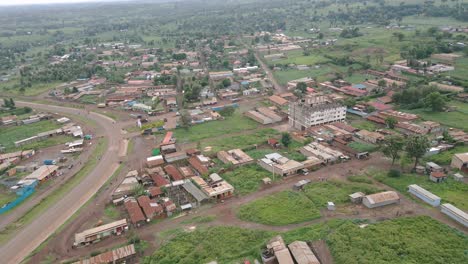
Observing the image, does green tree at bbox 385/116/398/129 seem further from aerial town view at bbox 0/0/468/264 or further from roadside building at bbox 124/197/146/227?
roadside building at bbox 124/197/146/227

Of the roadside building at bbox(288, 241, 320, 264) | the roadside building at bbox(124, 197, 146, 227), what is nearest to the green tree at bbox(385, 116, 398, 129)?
the roadside building at bbox(288, 241, 320, 264)

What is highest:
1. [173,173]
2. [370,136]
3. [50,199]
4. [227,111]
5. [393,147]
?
[393,147]

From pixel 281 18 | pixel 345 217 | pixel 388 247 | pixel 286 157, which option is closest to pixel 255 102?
pixel 286 157

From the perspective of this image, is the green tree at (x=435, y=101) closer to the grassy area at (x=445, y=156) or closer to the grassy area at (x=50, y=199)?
the grassy area at (x=445, y=156)

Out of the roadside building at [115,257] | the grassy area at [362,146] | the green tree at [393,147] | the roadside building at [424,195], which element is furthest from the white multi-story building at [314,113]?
the roadside building at [115,257]

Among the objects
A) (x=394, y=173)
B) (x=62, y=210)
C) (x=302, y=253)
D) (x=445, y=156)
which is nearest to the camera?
(x=302, y=253)

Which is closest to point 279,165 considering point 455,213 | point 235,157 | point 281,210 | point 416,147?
point 235,157

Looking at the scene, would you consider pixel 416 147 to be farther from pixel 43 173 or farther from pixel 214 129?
pixel 43 173
